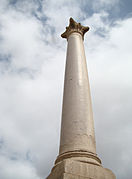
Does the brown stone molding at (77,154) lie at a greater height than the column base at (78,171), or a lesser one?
greater

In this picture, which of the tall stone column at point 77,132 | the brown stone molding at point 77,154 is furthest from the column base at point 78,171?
the brown stone molding at point 77,154

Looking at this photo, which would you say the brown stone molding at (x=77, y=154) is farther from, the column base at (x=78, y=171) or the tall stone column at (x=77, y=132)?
the column base at (x=78, y=171)

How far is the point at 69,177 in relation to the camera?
14047 mm

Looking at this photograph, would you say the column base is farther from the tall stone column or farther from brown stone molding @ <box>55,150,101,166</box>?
brown stone molding @ <box>55,150,101,166</box>

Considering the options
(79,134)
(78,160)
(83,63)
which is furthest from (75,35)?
(78,160)

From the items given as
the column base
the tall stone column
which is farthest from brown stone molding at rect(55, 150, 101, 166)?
the column base

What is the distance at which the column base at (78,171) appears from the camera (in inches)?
567

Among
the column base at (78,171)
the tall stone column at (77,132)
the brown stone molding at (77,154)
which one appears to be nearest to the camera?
the column base at (78,171)

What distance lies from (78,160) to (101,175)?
2.09 metres

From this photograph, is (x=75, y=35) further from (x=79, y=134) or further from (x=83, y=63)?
(x=79, y=134)

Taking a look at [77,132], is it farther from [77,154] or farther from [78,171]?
[78,171]

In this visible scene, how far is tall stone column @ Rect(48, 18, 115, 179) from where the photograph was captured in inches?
596

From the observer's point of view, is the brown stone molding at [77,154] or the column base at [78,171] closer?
the column base at [78,171]

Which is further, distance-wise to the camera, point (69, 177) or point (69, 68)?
point (69, 68)
